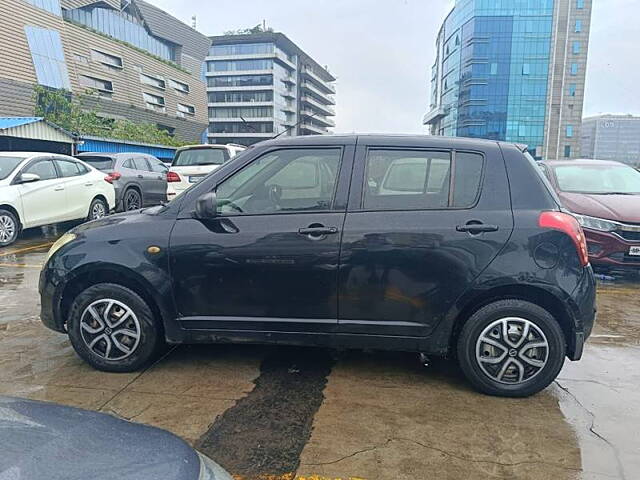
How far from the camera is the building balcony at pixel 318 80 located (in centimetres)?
8581

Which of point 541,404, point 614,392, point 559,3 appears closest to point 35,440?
point 541,404

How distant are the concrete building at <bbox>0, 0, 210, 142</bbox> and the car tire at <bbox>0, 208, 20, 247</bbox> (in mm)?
22749

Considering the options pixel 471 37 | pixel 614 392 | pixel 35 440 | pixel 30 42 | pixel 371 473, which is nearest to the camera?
pixel 35 440

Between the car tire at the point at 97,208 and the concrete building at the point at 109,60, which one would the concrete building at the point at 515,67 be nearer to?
the concrete building at the point at 109,60

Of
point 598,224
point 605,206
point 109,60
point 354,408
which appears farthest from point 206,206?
point 109,60

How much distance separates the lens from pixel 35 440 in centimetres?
140

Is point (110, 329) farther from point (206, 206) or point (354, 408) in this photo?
point (354, 408)

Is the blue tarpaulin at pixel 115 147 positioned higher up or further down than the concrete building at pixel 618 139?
further down

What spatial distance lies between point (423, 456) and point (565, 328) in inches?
54.2

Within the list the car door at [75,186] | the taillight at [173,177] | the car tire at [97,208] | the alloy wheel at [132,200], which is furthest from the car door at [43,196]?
the alloy wheel at [132,200]

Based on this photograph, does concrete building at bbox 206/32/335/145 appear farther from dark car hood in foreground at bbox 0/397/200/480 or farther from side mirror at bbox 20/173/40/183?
dark car hood in foreground at bbox 0/397/200/480

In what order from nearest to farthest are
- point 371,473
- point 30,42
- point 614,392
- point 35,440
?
point 35,440, point 371,473, point 614,392, point 30,42

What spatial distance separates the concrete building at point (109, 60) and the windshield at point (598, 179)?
29146 mm

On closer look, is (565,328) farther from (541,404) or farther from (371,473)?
(371,473)
